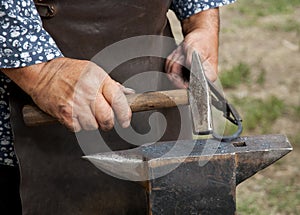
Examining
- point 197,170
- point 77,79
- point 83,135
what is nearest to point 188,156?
point 197,170

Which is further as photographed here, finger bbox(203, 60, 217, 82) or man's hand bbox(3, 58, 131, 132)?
finger bbox(203, 60, 217, 82)

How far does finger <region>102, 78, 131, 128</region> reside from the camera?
5.54ft

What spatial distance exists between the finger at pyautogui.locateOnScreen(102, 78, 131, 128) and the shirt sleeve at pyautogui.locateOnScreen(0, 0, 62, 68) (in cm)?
15

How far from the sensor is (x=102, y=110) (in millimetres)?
1678

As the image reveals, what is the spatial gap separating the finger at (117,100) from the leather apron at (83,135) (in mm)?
192

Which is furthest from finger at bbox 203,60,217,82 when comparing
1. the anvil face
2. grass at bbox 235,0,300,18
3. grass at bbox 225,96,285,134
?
grass at bbox 235,0,300,18

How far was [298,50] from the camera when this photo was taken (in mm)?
4617

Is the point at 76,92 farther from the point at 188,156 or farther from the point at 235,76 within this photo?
the point at 235,76

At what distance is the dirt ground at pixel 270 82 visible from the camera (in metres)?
3.28

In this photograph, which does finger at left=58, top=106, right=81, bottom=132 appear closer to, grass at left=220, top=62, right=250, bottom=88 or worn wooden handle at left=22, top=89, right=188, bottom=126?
worn wooden handle at left=22, top=89, right=188, bottom=126

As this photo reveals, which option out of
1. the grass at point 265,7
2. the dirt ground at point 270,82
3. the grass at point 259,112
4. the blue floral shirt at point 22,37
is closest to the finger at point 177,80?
the blue floral shirt at point 22,37

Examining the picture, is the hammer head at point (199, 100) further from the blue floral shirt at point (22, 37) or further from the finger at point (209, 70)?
the blue floral shirt at point (22, 37)

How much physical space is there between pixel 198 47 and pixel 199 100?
0.33 metres

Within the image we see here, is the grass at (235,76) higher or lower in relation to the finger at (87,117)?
lower
